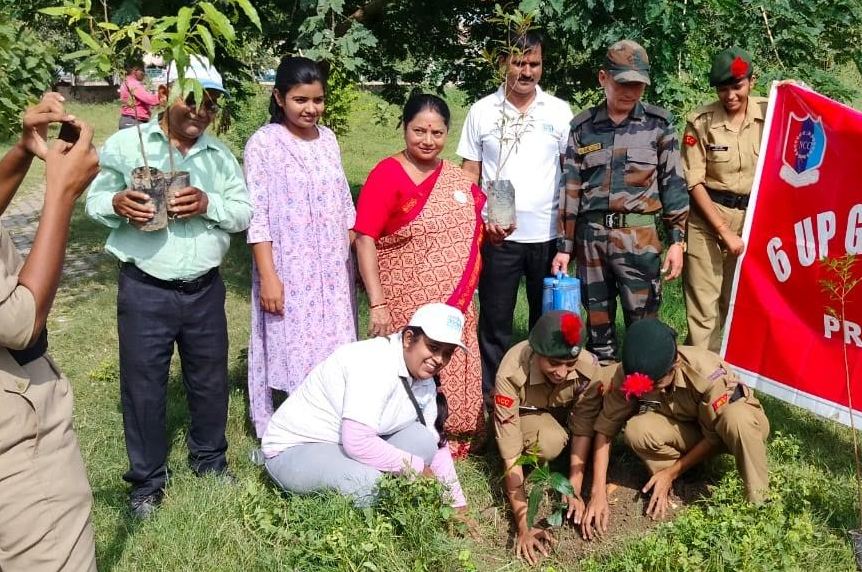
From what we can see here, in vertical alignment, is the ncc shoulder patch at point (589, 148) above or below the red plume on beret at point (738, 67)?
below

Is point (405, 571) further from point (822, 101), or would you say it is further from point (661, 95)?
point (661, 95)

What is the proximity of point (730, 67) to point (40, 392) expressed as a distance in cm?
346

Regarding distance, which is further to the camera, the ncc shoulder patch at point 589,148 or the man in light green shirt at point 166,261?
the ncc shoulder patch at point 589,148

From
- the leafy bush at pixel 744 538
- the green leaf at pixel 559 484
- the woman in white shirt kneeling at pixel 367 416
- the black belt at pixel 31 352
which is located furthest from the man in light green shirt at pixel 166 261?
the leafy bush at pixel 744 538

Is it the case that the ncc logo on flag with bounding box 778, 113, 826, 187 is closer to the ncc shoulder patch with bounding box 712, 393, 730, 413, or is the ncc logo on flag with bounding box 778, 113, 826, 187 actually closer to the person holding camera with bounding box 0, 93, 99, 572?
the ncc shoulder patch with bounding box 712, 393, 730, 413

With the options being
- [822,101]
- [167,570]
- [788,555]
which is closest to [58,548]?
[167,570]

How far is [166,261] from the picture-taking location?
10.3ft

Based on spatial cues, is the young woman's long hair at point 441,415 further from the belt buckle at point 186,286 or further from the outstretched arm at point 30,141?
the outstretched arm at point 30,141

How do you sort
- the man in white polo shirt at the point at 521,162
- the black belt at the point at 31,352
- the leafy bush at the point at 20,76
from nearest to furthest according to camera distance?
the black belt at the point at 31,352
the leafy bush at the point at 20,76
the man in white polo shirt at the point at 521,162

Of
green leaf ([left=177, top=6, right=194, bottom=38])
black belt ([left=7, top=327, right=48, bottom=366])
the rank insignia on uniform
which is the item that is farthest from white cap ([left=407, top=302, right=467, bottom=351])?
black belt ([left=7, top=327, right=48, bottom=366])

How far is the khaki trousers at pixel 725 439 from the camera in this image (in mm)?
3307

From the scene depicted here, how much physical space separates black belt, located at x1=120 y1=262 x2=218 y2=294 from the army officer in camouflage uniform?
1774mm

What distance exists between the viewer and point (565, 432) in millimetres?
3754

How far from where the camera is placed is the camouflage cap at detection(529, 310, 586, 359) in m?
3.24
